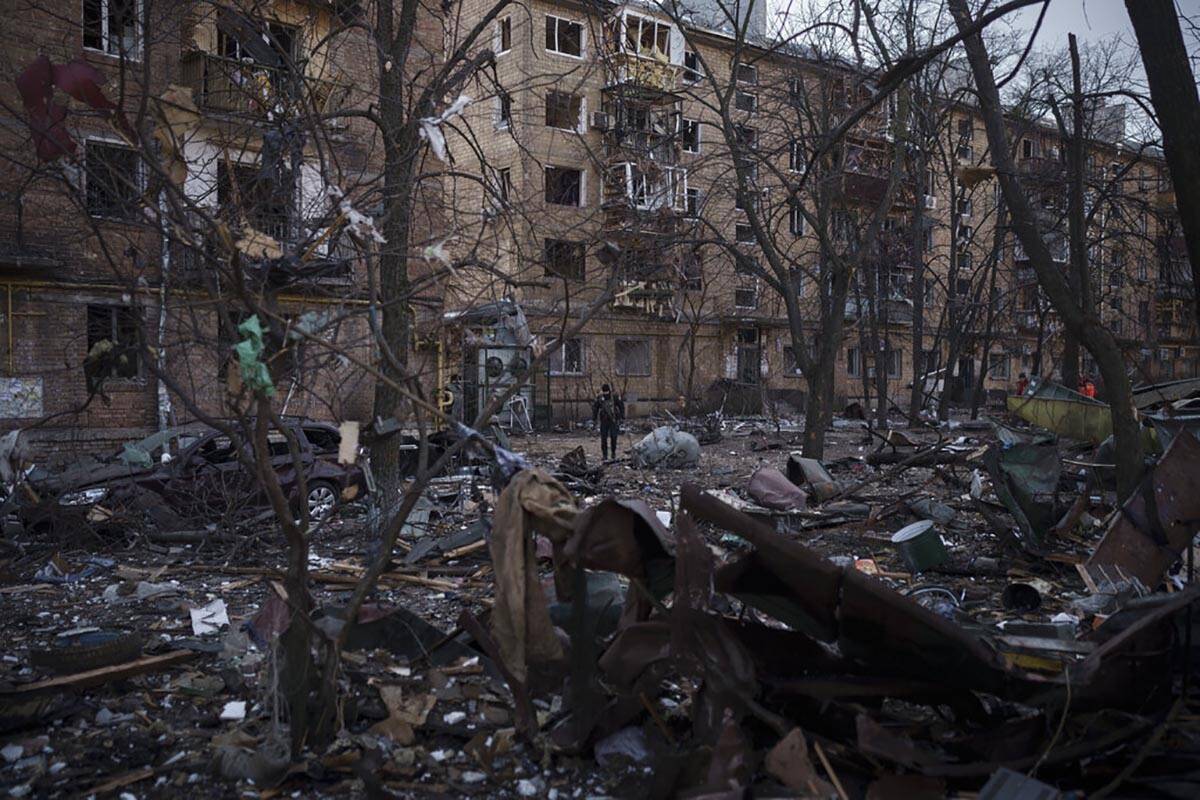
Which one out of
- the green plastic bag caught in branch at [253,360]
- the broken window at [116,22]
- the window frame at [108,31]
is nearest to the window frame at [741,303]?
the broken window at [116,22]

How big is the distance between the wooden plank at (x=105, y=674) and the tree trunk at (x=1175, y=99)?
634cm

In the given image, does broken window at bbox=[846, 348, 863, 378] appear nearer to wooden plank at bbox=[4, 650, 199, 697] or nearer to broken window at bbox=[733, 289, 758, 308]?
broken window at bbox=[733, 289, 758, 308]

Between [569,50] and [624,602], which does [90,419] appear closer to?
[624,602]

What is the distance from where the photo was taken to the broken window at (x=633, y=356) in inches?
1305

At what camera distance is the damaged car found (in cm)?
910

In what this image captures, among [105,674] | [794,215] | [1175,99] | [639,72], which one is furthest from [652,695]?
[794,215]

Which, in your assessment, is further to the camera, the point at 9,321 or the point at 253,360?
the point at 9,321

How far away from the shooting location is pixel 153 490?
9.98m

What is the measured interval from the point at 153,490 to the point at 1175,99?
9.89 meters

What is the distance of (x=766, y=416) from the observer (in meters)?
31.6

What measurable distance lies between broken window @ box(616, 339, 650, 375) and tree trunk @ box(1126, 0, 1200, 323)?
27.6 metres

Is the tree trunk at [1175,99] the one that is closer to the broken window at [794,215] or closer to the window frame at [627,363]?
Answer: the broken window at [794,215]

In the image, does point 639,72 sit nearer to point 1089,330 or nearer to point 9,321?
point 1089,330

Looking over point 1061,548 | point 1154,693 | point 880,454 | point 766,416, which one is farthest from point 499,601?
point 766,416
